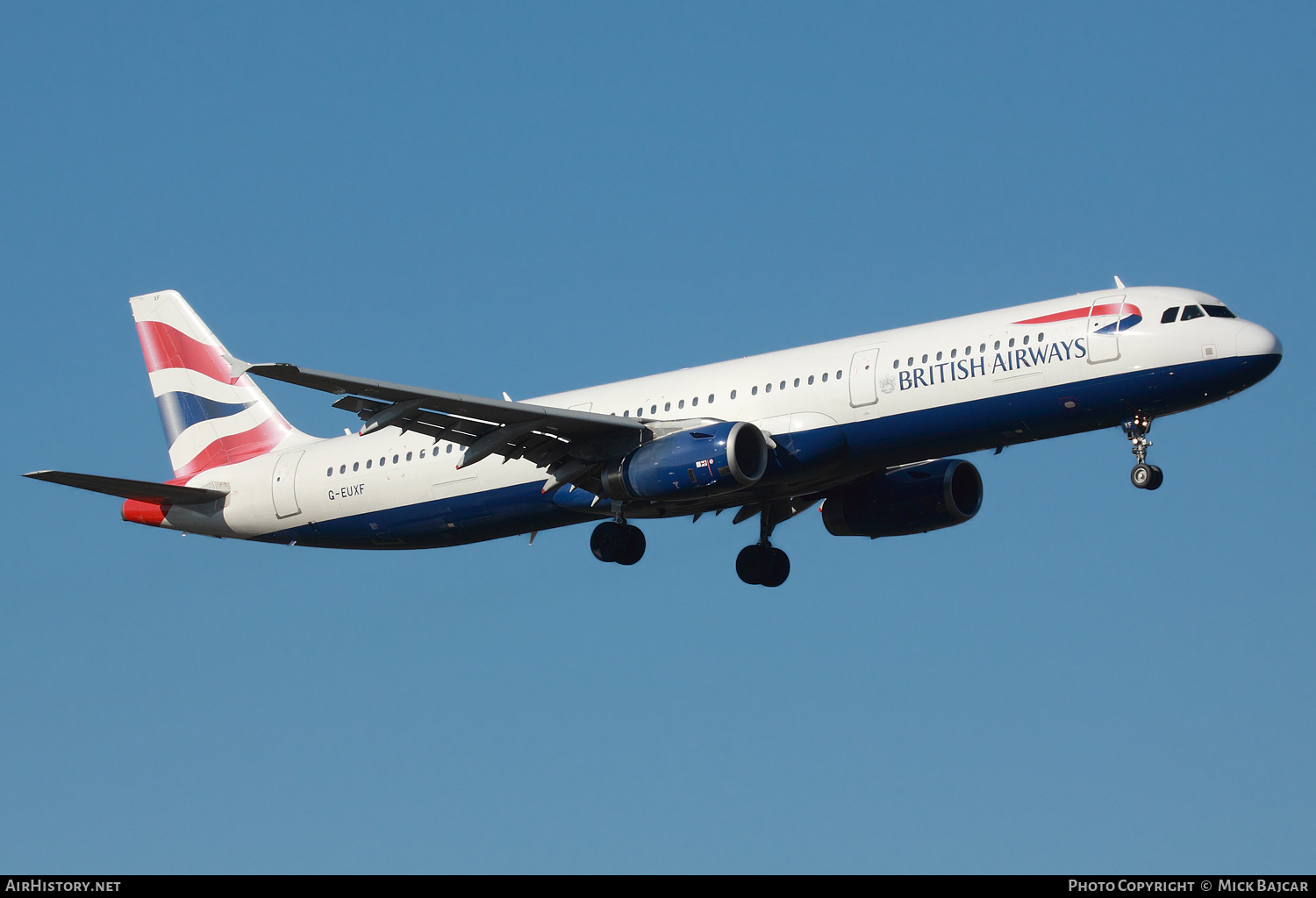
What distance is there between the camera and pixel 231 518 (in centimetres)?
4716

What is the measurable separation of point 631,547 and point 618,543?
0.36m

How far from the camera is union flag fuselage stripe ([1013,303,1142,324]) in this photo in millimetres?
37125

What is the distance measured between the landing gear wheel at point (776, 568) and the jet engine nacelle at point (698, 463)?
7.17 meters

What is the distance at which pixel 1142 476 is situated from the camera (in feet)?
121

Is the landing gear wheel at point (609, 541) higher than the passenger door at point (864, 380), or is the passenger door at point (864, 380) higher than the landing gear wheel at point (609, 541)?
the passenger door at point (864, 380)

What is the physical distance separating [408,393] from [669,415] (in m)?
7.48

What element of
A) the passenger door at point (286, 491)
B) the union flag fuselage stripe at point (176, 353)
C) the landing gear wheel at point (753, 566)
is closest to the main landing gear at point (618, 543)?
the landing gear wheel at point (753, 566)

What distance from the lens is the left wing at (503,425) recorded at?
36.3 metres

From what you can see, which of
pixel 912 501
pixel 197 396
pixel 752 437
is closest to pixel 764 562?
pixel 912 501

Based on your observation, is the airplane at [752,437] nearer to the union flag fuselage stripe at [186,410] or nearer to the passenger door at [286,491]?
the passenger door at [286,491]

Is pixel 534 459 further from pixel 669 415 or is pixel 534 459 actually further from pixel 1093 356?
pixel 1093 356

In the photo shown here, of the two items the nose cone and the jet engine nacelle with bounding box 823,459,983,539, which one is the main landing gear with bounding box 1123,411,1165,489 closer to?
the nose cone
